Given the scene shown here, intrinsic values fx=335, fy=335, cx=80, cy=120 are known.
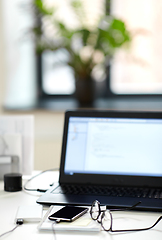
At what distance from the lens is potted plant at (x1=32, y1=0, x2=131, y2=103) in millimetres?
2426

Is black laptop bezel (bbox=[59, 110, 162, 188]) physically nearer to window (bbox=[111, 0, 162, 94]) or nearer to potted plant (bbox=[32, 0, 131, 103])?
potted plant (bbox=[32, 0, 131, 103])

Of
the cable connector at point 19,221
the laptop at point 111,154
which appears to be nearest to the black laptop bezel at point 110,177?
the laptop at point 111,154

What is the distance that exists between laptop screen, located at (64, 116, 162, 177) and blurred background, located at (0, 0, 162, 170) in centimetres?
137

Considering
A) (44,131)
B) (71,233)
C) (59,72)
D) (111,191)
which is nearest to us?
(71,233)

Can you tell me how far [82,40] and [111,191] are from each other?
162 cm

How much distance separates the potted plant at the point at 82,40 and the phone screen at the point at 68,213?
1.72 metres

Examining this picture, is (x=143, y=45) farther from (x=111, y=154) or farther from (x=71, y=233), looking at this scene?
(x=71, y=233)

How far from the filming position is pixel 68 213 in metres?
0.87

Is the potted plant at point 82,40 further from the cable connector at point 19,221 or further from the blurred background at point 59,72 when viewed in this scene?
the cable connector at point 19,221

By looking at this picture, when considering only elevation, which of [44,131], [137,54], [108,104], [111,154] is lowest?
[44,131]

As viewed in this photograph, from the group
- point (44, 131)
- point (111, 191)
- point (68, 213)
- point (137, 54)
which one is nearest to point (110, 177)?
point (111, 191)

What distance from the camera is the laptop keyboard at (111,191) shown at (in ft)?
3.39

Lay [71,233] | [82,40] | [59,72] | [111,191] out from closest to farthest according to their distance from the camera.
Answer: [71,233]
[111,191]
[82,40]
[59,72]

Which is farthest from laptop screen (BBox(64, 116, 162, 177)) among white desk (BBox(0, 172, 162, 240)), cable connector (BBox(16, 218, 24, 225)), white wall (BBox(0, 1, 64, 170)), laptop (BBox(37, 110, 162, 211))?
white wall (BBox(0, 1, 64, 170))
